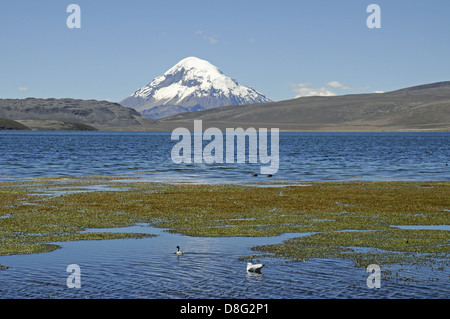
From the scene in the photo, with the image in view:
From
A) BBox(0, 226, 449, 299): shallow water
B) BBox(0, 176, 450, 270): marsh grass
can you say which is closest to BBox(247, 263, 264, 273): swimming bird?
BBox(0, 226, 449, 299): shallow water

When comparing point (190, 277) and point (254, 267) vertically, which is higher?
point (254, 267)

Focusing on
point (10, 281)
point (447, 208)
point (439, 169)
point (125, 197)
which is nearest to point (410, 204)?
point (447, 208)

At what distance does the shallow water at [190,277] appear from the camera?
→ 18812mm

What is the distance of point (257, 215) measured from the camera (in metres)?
35.1

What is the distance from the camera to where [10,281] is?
784 inches

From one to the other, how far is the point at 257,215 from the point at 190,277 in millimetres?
14677

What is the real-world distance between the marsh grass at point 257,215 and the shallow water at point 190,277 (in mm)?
1763

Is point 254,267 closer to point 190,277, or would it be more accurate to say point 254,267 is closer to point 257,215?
point 190,277

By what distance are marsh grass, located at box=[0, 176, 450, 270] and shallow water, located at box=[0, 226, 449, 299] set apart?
176cm

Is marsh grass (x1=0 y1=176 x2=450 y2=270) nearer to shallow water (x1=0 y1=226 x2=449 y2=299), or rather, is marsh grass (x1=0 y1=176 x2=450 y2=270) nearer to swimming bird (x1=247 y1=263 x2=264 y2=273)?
shallow water (x1=0 y1=226 x2=449 y2=299)

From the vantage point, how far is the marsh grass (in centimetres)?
2570

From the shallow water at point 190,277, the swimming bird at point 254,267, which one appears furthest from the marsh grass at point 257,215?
the swimming bird at point 254,267

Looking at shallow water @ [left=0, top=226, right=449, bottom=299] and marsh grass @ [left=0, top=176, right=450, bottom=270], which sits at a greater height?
marsh grass @ [left=0, top=176, right=450, bottom=270]

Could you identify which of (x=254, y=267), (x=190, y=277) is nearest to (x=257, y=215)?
(x=254, y=267)
